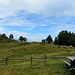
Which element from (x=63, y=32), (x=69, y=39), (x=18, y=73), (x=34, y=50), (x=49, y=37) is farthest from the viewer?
(x=49, y=37)

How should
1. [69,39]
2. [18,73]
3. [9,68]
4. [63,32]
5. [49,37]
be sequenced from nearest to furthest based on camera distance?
1. [18,73]
2. [9,68]
3. [69,39]
4. [63,32]
5. [49,37]

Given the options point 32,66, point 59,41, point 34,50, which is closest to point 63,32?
point 59,41

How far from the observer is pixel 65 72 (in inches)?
765

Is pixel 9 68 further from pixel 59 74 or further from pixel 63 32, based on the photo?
pixel 63 32

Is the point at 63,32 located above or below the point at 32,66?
above

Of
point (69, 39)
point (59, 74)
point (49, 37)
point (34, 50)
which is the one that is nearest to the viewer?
point (59, 74)

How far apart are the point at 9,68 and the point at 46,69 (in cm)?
365

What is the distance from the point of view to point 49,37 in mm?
104562

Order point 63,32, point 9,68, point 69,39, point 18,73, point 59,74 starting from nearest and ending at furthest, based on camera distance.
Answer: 1. point 59,74
2. point 18,73
3. point 9,68
4. point 69,39
5. point 63,32

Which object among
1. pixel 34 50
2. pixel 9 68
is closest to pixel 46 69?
pixel 9 68

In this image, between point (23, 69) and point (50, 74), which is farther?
point (23, 69)

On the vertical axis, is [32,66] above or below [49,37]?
below

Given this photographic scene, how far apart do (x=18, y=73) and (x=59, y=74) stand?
371 cm

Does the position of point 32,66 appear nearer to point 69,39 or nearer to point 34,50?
point 34,50
